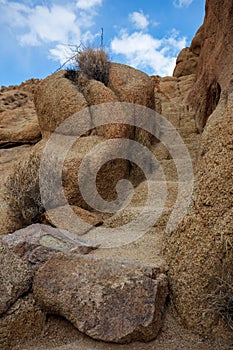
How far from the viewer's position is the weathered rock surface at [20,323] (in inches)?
99.0

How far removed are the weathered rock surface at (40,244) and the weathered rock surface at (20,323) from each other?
1.00ft

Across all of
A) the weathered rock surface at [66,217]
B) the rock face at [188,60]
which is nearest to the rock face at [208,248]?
the weathered rock surface at [66,217]

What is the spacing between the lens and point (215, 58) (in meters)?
5.50

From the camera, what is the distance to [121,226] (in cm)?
394

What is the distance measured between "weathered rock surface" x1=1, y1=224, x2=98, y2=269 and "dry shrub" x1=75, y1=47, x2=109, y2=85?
324cm

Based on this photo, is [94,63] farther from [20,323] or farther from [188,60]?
[188,60]

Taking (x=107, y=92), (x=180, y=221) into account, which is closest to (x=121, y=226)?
(x=180, y=221)

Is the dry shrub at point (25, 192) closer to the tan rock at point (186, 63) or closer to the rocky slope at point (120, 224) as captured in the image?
the rocky slope at point (120, 224)

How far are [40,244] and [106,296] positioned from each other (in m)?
0.84

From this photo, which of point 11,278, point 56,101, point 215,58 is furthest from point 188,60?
point 11,278

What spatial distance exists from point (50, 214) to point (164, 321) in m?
2.06

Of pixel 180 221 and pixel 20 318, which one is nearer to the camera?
pixel 20 318

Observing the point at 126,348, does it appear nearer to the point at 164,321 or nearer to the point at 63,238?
the point at 164,321

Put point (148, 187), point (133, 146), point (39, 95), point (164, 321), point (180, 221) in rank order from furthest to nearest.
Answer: point (39, 95)
point (133, 146)
point (148, 187)
point (180, 221)
point (164, 321)
